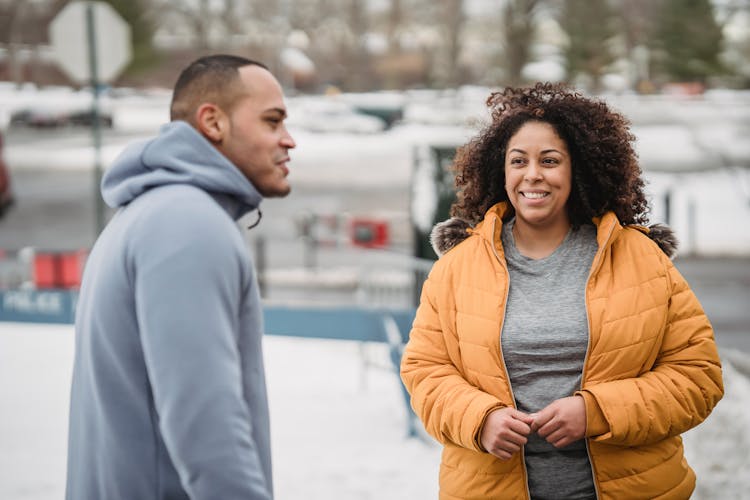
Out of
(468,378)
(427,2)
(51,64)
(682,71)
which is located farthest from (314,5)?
(468,378)

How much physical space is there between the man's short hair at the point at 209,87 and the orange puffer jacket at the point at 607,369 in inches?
33.0

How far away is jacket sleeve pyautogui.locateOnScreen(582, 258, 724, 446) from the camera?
2.22m

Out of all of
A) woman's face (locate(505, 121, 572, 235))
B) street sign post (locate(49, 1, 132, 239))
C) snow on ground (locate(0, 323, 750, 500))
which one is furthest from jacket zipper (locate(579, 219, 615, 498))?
street sign post (locate(49, 1, 132, 239))

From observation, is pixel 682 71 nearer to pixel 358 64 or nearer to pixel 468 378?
pixel 358 64

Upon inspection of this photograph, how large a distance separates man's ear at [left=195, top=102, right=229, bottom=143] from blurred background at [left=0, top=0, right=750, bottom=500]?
3.49 ft

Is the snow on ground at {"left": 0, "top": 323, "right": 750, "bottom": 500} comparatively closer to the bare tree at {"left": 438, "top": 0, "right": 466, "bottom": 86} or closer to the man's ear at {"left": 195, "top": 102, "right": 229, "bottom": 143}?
the man's ear at {"left": 195, "top": 102, "right": 229, "bottom": 143}

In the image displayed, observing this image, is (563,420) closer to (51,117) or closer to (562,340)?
(562,340)

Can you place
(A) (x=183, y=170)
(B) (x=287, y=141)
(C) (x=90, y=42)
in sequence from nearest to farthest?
(A) (x=183, y=170) < (B) (x=287, y=141) < (C) (x=90, y=42)

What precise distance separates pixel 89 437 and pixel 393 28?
3804 centimetres

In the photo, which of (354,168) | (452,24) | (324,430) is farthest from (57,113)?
(324,430)

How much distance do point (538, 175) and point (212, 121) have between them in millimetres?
934

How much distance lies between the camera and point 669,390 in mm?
2264

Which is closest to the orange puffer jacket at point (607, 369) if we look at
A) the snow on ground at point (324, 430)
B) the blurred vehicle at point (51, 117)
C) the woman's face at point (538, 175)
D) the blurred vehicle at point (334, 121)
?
the woman's face at point (538, 175)

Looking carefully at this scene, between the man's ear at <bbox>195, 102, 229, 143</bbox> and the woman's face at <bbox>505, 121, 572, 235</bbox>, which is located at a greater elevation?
the man's ear at <bbox>195, 102, 229, 143</bbox>
